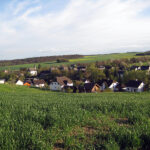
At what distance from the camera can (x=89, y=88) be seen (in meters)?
43.6

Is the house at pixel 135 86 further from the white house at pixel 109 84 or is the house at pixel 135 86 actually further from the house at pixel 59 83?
the house at pixel 59 83

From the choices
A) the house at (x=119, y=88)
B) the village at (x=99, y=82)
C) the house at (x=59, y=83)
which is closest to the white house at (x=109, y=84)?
the village at (x=99, y=82)

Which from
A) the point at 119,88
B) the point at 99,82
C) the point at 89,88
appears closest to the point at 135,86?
the point at 119,88

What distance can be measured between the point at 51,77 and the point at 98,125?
68.6m

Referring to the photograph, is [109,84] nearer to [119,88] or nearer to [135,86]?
[119,88]

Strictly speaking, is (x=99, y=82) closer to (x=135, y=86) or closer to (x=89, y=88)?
(x=89, y=88)

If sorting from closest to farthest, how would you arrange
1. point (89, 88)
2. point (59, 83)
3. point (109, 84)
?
point (89, 88) < point (109, 84) < point (59, 83)

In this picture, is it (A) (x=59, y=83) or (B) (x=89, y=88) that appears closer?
(B) (x=89, y=88)

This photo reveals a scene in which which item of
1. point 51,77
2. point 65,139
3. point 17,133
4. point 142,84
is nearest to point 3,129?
point 17,133

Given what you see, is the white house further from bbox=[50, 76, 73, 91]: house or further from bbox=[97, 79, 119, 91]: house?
bbox=[50, 76, 73, 91]: house

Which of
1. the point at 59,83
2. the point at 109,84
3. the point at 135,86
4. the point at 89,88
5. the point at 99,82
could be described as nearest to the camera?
the point at 89,88

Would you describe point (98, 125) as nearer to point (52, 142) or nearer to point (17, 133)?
point (52, 142)

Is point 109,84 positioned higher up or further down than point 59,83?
further down

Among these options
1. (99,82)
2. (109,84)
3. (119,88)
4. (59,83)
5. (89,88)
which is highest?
(59,83)
